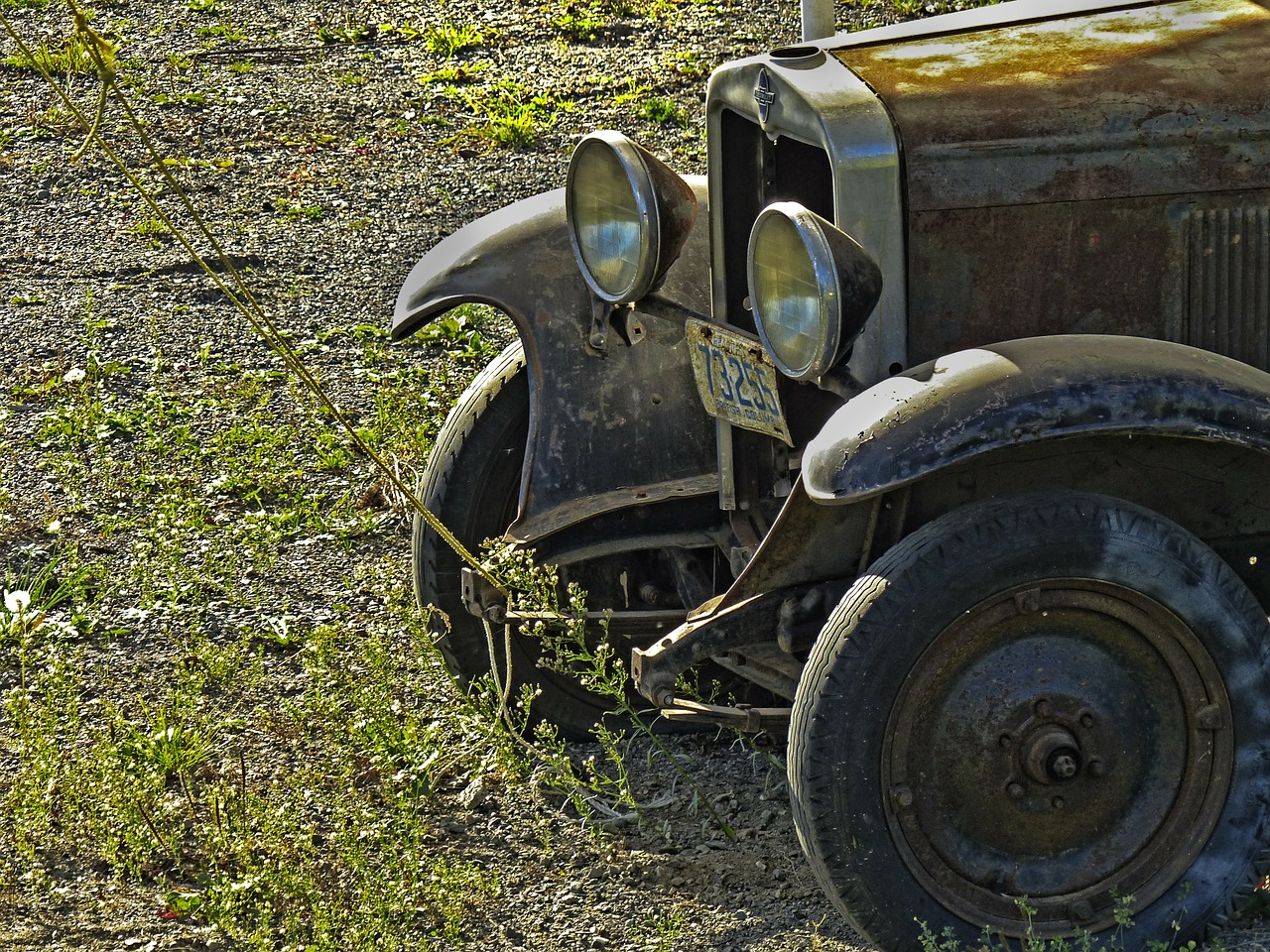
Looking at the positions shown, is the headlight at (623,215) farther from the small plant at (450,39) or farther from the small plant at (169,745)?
the small plant at (450,39)

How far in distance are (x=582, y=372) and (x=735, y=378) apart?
0.45m

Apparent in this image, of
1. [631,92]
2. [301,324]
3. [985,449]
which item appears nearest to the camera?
[985,449]

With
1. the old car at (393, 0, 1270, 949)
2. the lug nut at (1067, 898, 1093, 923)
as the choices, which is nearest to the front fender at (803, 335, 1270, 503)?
the old car at (393, 0, 1270, 949)

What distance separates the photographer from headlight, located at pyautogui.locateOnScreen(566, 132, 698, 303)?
3.15 metres

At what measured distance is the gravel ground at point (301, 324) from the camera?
3125 millimetres

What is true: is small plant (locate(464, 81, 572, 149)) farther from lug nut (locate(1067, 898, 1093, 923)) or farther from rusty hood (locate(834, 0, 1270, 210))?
lug nut (locate(1067, 898, 1093, 923))

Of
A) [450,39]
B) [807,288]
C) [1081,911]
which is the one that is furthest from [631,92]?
[1081,911]

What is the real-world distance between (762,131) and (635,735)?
1.44 meters

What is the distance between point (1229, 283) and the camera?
299 centimetres

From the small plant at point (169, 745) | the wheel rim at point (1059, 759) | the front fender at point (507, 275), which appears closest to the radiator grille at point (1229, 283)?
the wheel rim at point (1059, 759)

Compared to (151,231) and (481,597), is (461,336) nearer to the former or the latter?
(151,231)

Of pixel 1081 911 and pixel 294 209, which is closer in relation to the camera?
pixel 1081 911

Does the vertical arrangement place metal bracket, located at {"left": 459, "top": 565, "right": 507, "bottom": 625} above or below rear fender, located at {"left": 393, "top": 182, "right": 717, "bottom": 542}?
below

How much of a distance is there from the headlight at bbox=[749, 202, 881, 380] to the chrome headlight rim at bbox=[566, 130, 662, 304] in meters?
0.33
